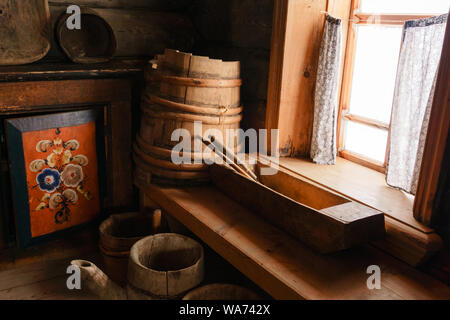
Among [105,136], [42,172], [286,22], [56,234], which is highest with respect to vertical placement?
[286,22]

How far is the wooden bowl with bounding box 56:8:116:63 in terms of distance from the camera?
8.34ft

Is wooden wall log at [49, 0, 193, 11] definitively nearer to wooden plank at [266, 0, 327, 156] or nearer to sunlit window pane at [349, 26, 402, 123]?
wooden plank at [266, 0, 327, 156]

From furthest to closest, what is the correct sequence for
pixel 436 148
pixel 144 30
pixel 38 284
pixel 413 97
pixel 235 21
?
1. pixel 144 30
2. pixel 235 21
3. pixel 38 284
4. pixel 413 97
5. pixel 436 148

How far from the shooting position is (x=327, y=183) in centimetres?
199

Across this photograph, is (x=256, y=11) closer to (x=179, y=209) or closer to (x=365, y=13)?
(x=365, y=13)

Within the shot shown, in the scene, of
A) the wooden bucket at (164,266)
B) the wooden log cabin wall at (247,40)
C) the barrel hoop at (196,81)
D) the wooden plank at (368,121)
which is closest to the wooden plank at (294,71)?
the wooden log cabin wall at (247,40)

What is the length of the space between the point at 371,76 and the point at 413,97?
394mm

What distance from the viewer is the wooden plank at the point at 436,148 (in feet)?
4.77

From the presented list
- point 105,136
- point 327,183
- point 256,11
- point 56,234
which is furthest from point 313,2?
point 56,234

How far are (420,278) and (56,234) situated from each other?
6.66 feet

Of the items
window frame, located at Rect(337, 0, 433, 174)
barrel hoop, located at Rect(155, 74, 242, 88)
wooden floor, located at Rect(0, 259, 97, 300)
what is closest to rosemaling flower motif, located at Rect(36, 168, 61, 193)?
wooden floor, located at Rect(0, 259, 97, 300)

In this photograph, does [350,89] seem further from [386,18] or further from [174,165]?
[174,165]

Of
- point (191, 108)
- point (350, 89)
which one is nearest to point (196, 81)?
point (191, 108)

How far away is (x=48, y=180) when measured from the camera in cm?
234
